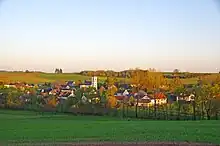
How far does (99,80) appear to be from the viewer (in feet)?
275

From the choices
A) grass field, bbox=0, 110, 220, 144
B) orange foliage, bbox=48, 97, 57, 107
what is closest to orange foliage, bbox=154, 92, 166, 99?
orange foliage, bbox=48, 97, 57, 107

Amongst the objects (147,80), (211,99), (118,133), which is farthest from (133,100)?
(118,133)


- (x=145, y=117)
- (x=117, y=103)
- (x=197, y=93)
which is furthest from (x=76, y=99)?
(x=197, y=93)

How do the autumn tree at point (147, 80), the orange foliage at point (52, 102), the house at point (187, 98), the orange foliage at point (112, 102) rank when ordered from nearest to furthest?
the house at point (187, 98) < the orange foliage at point (112, 102) < the orange foliage at point (52, 102) < the autumn tree at point (147, 80)

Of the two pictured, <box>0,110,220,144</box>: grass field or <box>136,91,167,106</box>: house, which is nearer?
<box>0,110,220,144</box>: grass field

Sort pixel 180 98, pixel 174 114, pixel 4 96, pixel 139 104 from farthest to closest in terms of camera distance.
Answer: pixel 4 96 < pixel 139 104 < pixel 180 98 < pixel 174 114

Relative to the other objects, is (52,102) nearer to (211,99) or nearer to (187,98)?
(187,98)

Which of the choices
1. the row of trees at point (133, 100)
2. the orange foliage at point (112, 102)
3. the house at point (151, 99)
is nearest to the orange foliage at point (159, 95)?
the house at point (151, 99)

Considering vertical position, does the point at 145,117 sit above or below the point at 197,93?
below

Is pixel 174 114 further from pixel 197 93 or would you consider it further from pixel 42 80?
pixel 42 80

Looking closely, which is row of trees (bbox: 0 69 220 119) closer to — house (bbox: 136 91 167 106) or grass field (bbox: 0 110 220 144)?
house (bbox: 136 91 167 106)

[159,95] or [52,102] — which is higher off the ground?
[159,95]

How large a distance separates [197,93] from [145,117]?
6.63 meters

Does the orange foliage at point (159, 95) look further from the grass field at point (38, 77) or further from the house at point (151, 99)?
the grass field at point (38, 77)
